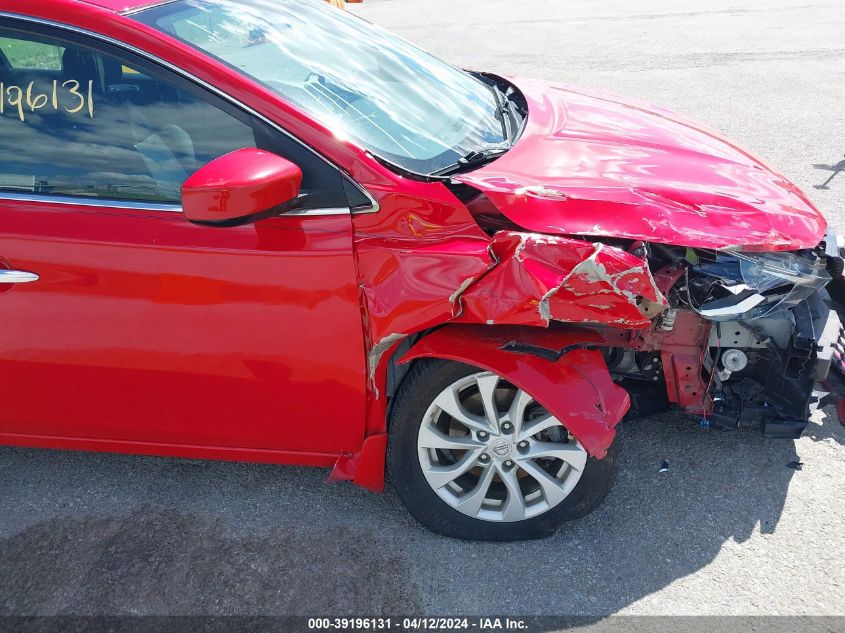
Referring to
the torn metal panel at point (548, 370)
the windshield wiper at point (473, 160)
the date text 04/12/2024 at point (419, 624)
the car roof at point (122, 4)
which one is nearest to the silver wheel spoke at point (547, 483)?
the torn metal panel at point (548, 370)

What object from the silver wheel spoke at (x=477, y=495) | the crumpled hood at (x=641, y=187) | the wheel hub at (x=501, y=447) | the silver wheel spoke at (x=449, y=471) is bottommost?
the silver wheel spoke at (x=477, y=495)

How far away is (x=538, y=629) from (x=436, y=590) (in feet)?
1.16

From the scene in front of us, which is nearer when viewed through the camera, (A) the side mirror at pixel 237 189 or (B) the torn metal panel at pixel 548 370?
(A) the side mirror at pixel 237 189

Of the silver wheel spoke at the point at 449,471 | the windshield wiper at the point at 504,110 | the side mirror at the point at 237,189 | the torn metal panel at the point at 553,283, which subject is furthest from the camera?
the windshield wiper at the point at 504,110

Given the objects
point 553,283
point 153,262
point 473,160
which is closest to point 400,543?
point 553,283

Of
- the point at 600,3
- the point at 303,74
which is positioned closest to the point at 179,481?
the point at 303,74

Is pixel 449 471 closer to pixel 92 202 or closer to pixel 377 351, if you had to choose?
pixel 377 351

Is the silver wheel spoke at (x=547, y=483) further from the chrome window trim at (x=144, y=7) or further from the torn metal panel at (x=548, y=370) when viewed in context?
the chrome window trim at (x=144, y=7)

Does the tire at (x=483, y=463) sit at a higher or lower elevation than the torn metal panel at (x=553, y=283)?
lower

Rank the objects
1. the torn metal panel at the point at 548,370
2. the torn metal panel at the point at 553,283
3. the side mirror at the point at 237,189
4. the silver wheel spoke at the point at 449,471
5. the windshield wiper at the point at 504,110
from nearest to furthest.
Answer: the side mirror at the point at 237,189 → the torn metal panel at the point at 553,283 → the torn metal panel at the point at 548,370 → the silver wheel spoke at the point at 449,471 → the windshield wiper at the point at 504,110

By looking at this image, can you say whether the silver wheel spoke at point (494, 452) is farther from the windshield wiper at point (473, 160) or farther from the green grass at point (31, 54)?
→ the green grass at point (31, 54)

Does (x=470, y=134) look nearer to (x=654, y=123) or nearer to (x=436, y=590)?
(x=654, y=123)

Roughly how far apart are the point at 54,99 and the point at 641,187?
2.00 metres

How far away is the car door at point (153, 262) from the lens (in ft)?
7.86
